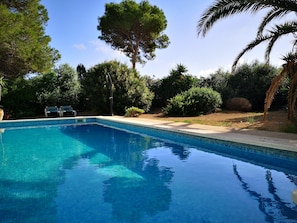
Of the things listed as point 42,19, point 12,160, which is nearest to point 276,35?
point 12,160

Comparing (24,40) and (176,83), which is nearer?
(24,40)

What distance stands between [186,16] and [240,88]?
617cm

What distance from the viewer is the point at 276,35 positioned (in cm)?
733

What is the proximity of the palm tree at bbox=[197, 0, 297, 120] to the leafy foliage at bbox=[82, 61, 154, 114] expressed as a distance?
8.94 meters

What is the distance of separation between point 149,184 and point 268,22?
6.55m

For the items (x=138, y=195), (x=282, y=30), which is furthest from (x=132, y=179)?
(x=282, y=30)

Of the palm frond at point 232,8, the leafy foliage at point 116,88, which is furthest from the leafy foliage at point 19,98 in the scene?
the palm frond at point 232,8

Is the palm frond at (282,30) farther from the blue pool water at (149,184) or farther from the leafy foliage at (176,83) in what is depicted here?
the leafy foliage at (176,83)

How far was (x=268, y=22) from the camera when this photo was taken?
25.7 feet

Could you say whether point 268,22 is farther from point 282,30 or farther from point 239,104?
point 239,104

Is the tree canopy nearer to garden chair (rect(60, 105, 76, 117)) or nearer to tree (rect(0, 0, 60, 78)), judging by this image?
tree (rect(0, 0, 60, 78))

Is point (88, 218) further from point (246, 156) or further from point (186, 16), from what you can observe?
point (186, 16)

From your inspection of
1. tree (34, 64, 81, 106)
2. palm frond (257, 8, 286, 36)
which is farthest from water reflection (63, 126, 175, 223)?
tree (34, 64, 81, 106)

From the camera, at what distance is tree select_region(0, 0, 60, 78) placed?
12102 mm
